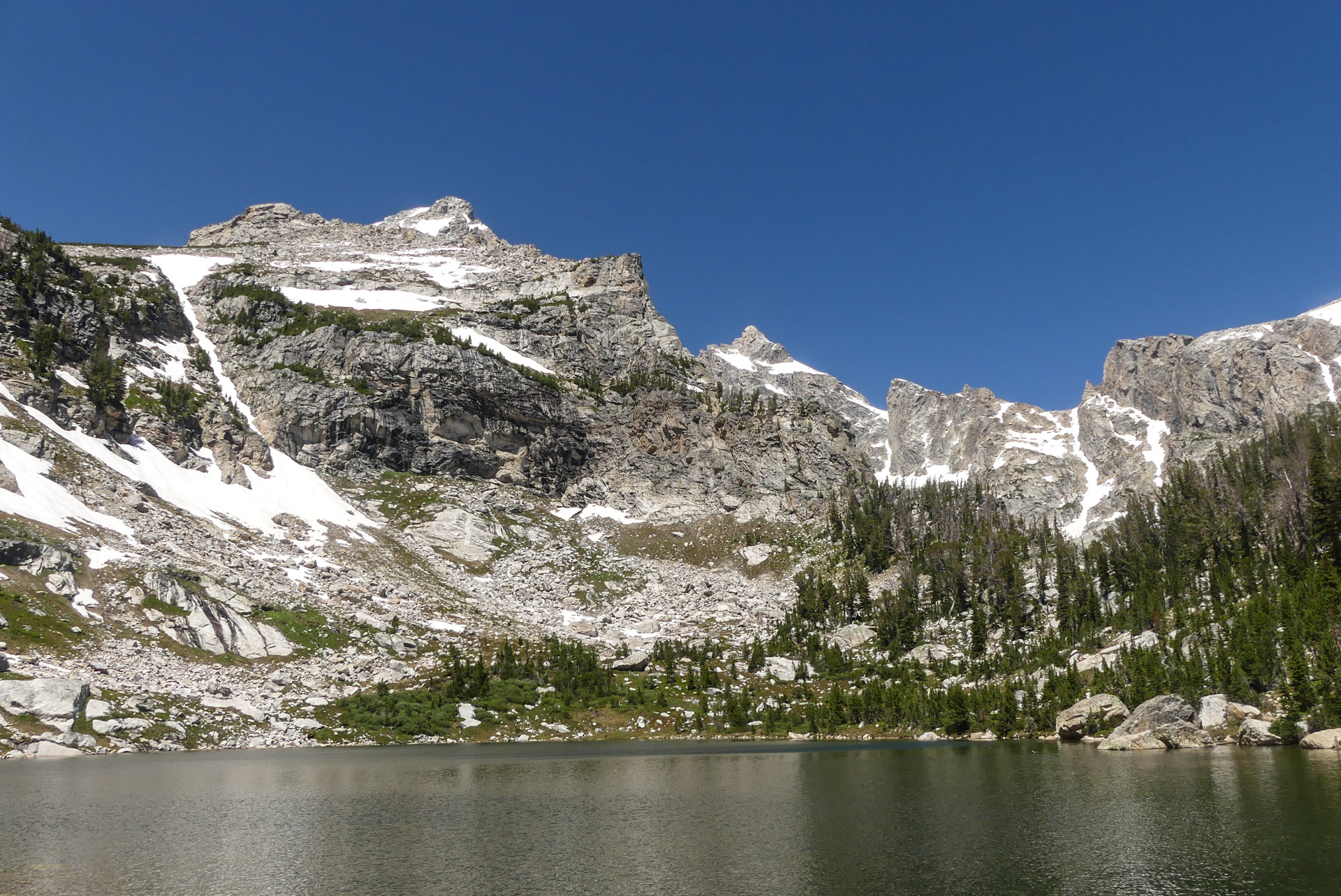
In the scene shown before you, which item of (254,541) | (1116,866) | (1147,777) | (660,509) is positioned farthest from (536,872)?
(660,509)

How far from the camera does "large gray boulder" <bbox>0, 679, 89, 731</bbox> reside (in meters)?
55.8

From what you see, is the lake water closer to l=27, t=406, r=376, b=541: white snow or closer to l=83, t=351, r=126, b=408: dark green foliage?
l=27, t=406, r=376, b=541: white snow

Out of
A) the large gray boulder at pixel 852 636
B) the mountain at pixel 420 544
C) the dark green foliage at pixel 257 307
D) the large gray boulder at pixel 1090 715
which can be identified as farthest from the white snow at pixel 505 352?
the large gray boulder at pixel 1090 715

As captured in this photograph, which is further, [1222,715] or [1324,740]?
[1222,715]

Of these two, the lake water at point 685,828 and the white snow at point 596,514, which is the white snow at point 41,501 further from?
the white snow at point 596,514

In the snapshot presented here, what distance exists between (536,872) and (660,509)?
464 feet

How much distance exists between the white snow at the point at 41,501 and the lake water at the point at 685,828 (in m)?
41.7

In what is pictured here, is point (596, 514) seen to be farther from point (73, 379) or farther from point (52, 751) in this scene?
point (52, 751)

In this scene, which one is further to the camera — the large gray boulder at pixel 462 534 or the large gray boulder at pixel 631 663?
the large gray boulder at pixel 462 534

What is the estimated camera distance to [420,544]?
13175 cm

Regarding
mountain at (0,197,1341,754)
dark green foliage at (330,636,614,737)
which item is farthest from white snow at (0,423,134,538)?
dark green foliage at (330,636,614,737)

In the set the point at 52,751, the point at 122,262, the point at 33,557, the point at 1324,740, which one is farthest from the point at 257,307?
the point at 1324,740

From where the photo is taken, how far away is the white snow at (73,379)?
385 ft

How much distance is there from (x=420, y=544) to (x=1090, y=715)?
10263 cm
